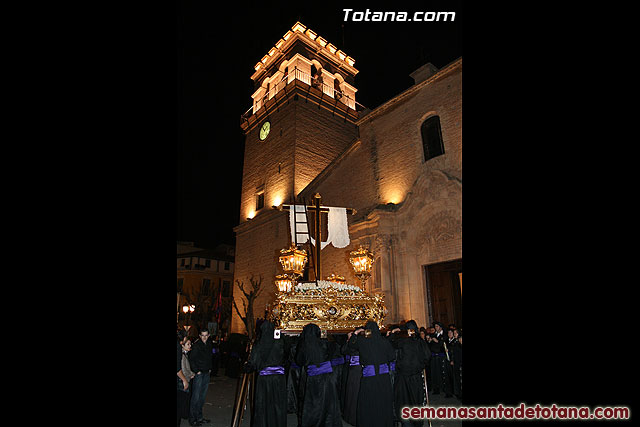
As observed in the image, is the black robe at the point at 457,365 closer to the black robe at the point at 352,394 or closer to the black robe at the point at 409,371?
the black robe at the point at 409,371

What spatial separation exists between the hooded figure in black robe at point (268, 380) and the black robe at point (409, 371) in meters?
2.20

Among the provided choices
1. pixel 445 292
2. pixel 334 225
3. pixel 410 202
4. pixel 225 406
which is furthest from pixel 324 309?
pixel 410 202

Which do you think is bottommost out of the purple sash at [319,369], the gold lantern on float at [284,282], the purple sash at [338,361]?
the purple sash at [338,361]

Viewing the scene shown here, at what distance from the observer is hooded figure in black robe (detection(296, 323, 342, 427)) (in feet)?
19.4

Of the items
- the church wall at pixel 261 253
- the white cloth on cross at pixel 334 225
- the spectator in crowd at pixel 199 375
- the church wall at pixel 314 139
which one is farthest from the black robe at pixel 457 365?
the church wall at pixel 314 139

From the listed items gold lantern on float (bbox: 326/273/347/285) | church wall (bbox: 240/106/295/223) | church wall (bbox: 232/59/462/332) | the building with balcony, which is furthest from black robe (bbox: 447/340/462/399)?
the building with balcony

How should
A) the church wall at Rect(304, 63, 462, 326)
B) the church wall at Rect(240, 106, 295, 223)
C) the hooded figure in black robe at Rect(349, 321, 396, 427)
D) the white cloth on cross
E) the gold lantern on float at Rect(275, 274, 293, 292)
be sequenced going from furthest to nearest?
the church wall at Rect(240, 106, 295, 223)
the church wall at Rect(304, 63, 462, 326)
the white cloth on cross
the gold lantern on float at Rect(275, 274, 293, 292)
the hooded figure in black robe at Rect(349, 321, 396, 427)

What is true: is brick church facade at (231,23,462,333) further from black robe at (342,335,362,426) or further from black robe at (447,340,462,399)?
black robe at (342,335,362,426)

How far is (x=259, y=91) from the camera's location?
26.1m

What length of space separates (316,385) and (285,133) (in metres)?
17.3

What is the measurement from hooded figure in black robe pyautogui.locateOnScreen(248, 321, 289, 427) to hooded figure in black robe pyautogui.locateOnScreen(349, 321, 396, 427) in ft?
4.27

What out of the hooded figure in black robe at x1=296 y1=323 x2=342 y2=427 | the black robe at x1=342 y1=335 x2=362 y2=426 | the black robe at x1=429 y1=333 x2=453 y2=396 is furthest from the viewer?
the black robe at x1=429 y1=333 x2=453 y2=396

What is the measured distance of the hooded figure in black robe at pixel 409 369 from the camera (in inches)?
260

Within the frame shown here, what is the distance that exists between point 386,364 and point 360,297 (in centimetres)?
149
